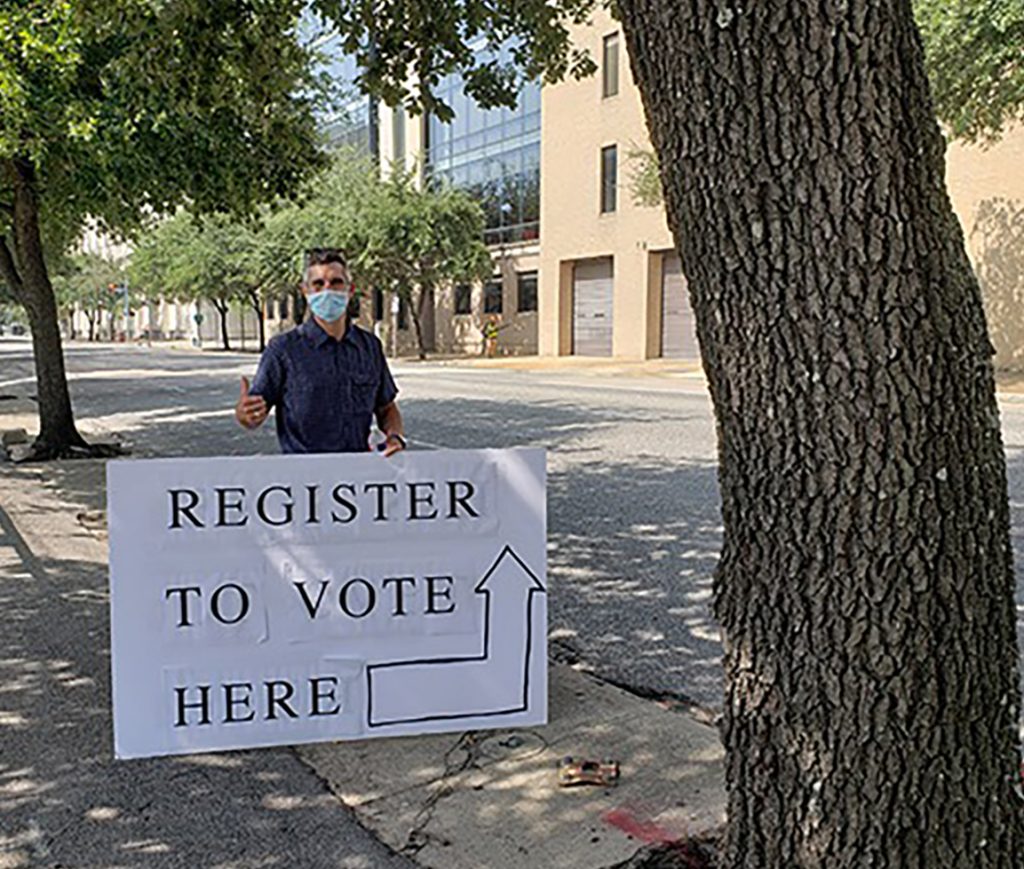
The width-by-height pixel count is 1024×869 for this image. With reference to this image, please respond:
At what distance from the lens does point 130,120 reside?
8914mm

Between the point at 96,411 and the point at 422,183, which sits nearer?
the point at 96,411

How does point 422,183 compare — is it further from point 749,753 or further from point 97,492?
point 749,753

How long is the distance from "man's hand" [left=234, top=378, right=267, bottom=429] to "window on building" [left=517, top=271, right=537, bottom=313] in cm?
4018

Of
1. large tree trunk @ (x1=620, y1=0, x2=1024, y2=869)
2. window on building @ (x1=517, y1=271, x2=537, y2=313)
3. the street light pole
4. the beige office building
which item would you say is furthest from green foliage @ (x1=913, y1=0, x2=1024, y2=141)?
the street light pole

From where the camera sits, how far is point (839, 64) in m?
2.11

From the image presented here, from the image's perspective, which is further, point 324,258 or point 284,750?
point 324,258

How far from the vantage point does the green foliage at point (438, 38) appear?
7049 mm

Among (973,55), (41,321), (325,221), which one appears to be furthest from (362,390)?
(325,221)

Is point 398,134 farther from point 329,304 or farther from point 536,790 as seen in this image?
point 536,790

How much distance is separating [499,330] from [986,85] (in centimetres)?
3013

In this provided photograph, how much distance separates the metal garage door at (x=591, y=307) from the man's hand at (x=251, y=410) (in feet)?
117

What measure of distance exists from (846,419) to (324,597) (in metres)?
2.33

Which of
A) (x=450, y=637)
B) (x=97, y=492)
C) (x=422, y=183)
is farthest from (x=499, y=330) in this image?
(x=450, y=637)

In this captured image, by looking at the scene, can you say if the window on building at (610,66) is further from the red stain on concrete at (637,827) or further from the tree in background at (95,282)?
the tree in background at (95,282)
